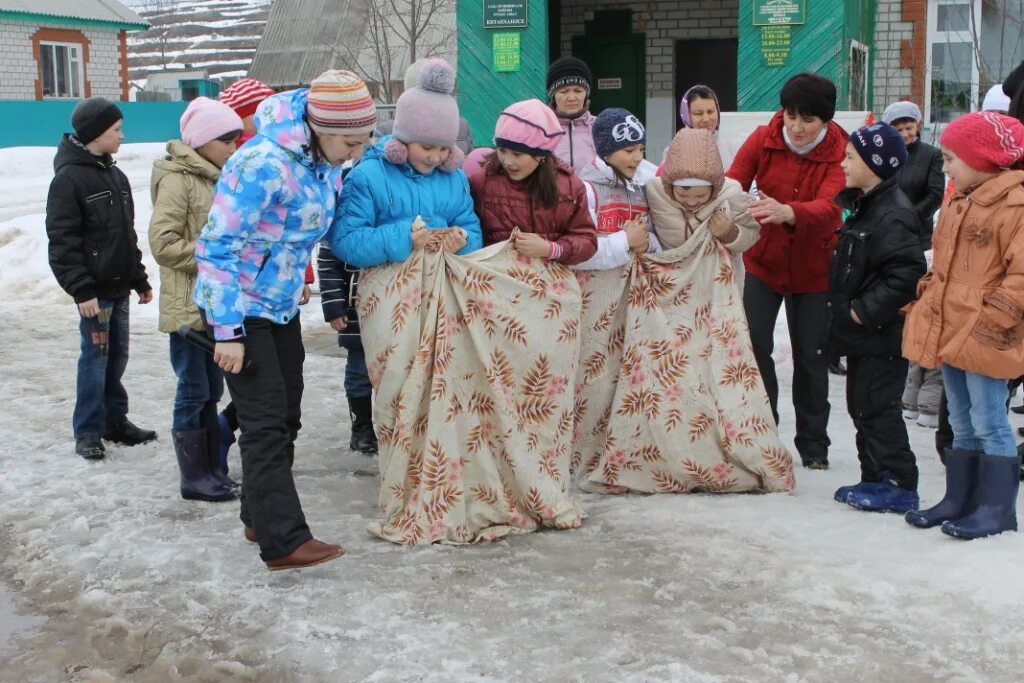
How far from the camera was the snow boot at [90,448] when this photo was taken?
5.65 meters

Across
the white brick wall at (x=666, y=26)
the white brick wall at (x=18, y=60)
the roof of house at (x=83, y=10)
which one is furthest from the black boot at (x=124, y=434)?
the roof of house at (x=83, y=10)

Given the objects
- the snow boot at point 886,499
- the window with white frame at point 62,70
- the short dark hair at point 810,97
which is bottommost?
the snow boot at point 886,499

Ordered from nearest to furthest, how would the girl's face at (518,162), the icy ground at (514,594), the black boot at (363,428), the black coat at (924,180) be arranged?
1. the icy ground at (514,594)
2. the girl's face at (518,162)
3. the black boot at (363,428)
4. the black coat at (924,180)

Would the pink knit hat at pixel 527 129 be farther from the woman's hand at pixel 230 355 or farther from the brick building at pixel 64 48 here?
the brick building at pixel 64 48

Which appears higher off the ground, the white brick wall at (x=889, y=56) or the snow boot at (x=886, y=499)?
the white brick wall at (x=889, y=56)

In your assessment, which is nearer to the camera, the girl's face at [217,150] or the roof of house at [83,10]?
the girl's face at [217,150]

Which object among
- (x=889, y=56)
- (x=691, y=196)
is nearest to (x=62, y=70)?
(x=889, y=56)

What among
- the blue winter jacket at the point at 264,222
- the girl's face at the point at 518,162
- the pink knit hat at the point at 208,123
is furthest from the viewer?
the pink knit hat at the point at 208,123

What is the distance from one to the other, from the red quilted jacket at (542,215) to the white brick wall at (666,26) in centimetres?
1426

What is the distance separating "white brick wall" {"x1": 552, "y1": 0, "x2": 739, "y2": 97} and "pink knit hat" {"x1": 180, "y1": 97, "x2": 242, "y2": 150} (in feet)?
46.7

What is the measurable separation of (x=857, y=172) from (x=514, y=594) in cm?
215

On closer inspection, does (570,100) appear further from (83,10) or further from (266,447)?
(83,10)

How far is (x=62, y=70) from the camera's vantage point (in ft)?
105

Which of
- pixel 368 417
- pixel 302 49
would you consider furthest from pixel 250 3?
pixel 368 417
